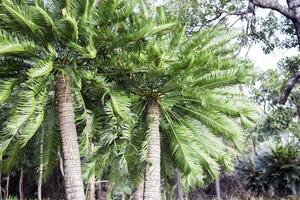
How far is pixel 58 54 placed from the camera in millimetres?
10953

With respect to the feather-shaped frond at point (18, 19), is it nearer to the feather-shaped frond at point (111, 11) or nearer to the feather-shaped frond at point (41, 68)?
the feather-shaped frond at point (41, 68)

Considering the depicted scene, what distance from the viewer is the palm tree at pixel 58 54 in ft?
33.3

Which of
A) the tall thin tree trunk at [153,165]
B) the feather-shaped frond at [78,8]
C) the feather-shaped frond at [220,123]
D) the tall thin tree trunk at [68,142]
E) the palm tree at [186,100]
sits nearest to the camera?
the feather-shaped frond at [78,8]

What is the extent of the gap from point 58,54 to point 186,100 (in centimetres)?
339

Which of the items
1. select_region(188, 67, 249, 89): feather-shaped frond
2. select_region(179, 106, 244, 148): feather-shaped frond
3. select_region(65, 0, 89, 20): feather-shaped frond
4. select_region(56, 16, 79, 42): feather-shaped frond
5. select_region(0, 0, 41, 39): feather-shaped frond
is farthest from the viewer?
select_region(179, 106, 244, 148): feather-shaped frond

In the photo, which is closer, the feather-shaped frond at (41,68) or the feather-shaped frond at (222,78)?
the feather-shaped frond at (41,68)

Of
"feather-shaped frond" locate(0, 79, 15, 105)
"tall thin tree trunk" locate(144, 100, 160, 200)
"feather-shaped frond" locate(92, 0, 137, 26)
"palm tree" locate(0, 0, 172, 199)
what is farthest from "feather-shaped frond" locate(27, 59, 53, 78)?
"tall thin tree trunk" locate(144, 100, 160, 200)

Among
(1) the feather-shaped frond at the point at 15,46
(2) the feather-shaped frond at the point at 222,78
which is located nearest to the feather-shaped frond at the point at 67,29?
(1) the feather-shaped frond at the point at 15,46

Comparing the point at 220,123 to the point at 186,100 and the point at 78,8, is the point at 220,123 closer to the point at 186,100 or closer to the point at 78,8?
the point at 186,100

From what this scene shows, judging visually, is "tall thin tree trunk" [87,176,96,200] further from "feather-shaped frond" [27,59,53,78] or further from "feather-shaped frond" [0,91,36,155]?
"feather-shaped frond" [27,59,53,78]

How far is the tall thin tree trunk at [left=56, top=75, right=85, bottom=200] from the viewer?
1102 centimetres

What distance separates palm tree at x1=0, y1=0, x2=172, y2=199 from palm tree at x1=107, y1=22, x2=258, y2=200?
843mm

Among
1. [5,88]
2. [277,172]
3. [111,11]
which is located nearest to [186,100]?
[111,11]

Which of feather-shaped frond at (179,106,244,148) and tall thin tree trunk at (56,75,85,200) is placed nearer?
tall thin tree trunk at (56,75,85,200)
